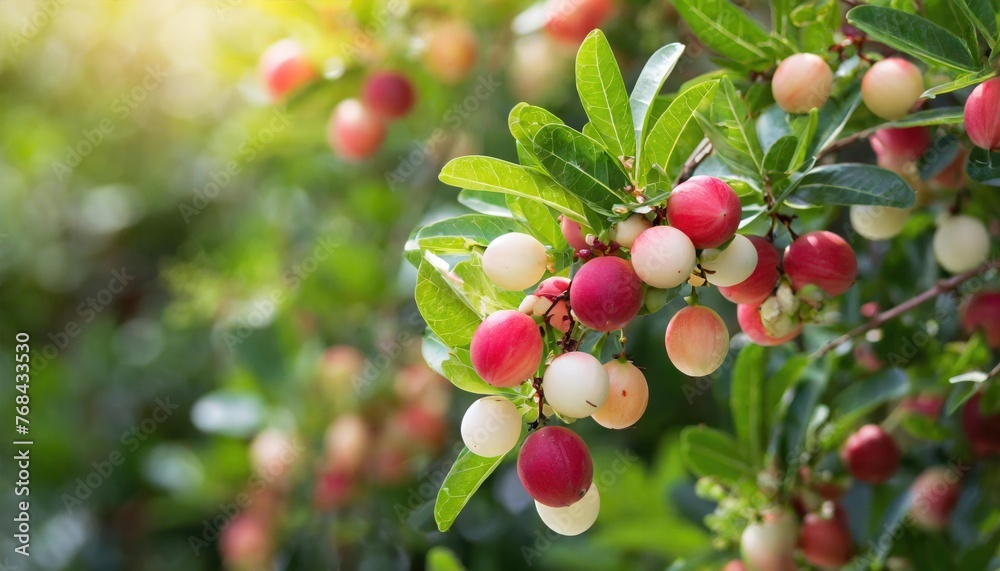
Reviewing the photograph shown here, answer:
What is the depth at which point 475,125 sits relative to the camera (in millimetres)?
1810

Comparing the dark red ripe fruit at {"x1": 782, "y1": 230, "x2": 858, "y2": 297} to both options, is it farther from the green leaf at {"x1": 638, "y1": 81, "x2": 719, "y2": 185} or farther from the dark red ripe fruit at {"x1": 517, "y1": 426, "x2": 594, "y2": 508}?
the dark red ripe fruit at {"x1": 517, "y1": 426, "x2": 594, "y2": 508}

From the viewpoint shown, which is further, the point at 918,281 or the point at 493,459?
Result: the point at 918,281

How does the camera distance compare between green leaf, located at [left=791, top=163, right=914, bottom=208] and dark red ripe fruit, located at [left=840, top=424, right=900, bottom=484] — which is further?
dark red ripe fruit, located at [left=840, top=424, right=900, bottom=484]

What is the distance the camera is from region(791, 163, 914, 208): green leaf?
694mm

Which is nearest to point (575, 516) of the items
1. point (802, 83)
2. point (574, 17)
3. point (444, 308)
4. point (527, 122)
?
point (444, 308)

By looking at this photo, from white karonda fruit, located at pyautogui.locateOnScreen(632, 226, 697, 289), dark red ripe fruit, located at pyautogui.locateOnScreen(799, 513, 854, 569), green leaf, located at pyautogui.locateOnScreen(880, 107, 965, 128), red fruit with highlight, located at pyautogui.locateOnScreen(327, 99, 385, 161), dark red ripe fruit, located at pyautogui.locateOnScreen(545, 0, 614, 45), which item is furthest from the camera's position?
red fruit with highlight, located at pyautogui.locateOnScreen(327, 99, 385, 161)

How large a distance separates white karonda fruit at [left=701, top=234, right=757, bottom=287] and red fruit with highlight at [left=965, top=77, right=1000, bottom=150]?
0.20 m

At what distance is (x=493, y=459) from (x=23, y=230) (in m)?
2.29

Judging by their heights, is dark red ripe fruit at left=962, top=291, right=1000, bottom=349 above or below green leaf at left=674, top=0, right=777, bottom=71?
below

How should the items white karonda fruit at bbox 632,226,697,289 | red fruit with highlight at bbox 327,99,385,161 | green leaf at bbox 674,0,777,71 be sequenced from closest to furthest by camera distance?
white karonda fruit at bbox 632,226,697,289 → green leaf at bbox 674,0,777,71 → red fruit with highlight at bbox 327,99,385,161

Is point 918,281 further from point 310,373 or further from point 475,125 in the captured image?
point 310,373

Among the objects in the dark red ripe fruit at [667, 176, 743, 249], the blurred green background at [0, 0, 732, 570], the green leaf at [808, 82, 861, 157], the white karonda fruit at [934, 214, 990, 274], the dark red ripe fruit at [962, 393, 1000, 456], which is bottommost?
the blurred green background at [0, 0, 732, 570]

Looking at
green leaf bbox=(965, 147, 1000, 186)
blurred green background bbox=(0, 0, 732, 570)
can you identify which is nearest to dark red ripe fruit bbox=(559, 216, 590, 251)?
green leaf bbox=(965, 147, 1000, 186)

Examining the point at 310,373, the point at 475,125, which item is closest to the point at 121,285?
the point at 310,373
